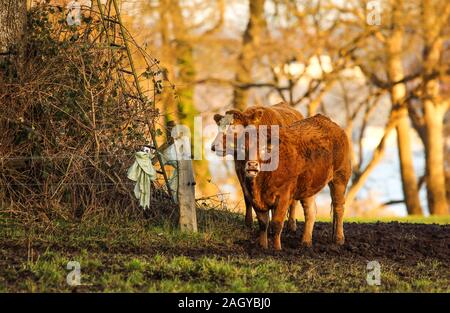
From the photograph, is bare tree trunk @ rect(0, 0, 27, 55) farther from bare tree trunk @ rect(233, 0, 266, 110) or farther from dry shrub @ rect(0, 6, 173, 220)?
bare tree trunk @ rect(233, 0, 266, 110)

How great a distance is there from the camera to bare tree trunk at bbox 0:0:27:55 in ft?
44.4

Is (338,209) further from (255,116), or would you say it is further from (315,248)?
(255,116)

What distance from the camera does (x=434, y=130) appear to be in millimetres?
31562

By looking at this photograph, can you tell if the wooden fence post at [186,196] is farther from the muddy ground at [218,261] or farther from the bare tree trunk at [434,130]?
the bare tree trunk at [434,130]

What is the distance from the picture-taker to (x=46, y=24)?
1352cm

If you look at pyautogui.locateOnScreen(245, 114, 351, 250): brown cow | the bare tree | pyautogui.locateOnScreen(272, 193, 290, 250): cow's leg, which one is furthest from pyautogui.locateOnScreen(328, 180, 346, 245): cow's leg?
the bare tree

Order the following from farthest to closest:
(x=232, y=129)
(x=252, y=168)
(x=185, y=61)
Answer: (x=185, y=61), (x=232, y=129), (x=252, y=168)

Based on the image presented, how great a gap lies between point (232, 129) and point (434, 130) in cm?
2187

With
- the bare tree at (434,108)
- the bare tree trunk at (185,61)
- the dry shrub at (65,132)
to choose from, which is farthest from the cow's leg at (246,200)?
the bare tree at (434,108)

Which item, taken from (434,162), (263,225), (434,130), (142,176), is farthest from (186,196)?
(434,130)

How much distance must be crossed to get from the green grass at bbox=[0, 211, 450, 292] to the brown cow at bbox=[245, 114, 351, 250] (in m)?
0.64

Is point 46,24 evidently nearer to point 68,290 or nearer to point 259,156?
point 259,156

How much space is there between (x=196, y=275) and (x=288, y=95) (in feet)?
69.5

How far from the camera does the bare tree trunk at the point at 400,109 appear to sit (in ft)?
95.3
